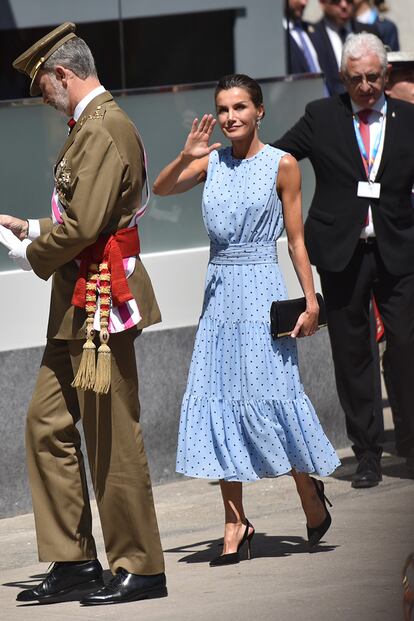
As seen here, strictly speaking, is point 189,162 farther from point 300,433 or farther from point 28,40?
point 28,40

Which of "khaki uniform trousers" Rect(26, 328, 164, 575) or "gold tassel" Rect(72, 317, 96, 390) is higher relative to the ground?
"gold tassel" Rect(72, 317, 96, 390)

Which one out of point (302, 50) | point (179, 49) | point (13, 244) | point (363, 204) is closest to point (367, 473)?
point (363, 204)

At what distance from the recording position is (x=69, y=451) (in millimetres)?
6227

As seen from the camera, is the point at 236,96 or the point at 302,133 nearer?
the point at 236,96

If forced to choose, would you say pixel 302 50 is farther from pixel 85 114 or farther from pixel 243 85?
pixel 85 114

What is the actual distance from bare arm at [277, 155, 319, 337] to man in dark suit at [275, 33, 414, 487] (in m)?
1.24

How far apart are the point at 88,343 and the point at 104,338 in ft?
0.20

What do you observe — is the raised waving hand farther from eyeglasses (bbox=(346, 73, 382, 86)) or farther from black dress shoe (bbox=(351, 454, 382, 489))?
black dress shoe (bbox=(351, 454, 382, 489))

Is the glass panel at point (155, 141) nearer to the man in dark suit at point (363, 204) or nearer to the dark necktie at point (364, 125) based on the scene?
the man in dark suit at point (363, 204)

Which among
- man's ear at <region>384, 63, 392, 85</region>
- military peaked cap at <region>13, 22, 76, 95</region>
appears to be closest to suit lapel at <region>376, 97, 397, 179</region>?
man's ear at <region>384, 63, 392, 85</region>

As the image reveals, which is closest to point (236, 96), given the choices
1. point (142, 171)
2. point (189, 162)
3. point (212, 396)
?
point (189, 162)

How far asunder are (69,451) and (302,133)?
8.53 ft

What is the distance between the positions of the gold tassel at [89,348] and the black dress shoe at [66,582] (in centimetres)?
73

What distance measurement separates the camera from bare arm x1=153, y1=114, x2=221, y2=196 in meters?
6.61
